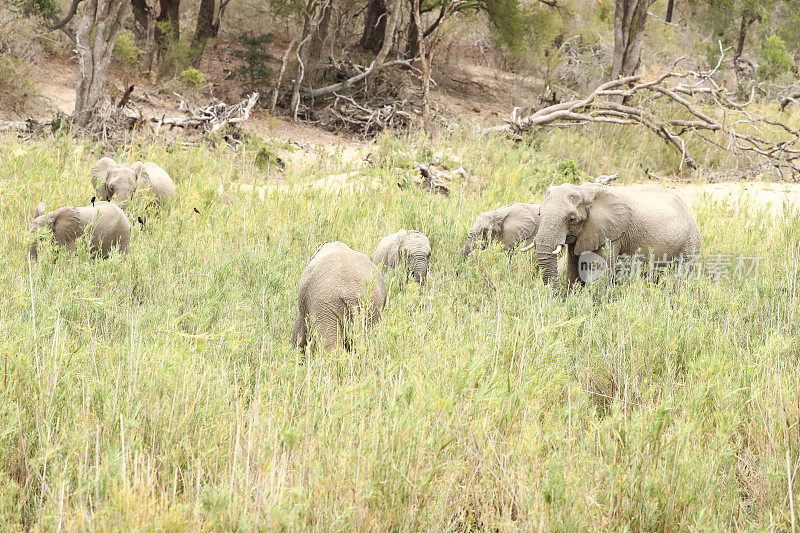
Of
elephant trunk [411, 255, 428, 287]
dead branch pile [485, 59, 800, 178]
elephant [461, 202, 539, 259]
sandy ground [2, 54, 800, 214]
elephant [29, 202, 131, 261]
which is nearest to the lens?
elephant trunk [411, 255, 428, 287]

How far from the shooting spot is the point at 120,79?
50.2ft

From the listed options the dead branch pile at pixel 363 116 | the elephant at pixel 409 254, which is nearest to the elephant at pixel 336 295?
the elephant at pixel 409 254

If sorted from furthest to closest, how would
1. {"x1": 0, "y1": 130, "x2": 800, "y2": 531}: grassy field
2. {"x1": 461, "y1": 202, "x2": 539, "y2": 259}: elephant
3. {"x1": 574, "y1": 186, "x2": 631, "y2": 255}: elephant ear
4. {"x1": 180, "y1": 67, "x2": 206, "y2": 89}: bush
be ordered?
{"x1": 180, "y1": 67, "x2": 206, "y2": 89}: bush < {"x1": 461, "y1": 202, "x2": 539, "y2": 259}: elephant < {"x1": 574, "y1": 186, "x2": 631, "y2": 255}: elephant ear < {"x1": 0, "y1": 130, "x2": 800, "y2": 531}: grassy field

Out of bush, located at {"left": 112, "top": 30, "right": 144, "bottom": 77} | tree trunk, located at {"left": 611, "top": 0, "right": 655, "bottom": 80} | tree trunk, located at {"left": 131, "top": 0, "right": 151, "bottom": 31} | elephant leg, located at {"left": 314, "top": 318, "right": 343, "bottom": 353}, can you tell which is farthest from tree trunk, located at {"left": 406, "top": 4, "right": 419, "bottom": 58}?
elephant leg, located at {"left": 314, "top": 318, "right": 343, "bottom": 353}

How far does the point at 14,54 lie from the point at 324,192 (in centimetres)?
801

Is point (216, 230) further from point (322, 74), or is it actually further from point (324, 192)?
point (322, 74)

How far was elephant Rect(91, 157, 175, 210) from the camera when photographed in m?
7.61

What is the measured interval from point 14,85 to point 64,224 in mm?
7800

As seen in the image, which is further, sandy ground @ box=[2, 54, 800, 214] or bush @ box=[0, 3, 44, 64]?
bush @ box=[0, 3, 44, 64]

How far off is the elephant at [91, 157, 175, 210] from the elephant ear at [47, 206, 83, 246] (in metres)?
0.96

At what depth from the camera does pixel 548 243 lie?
5.88 m

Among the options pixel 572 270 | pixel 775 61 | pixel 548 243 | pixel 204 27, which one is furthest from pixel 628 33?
pixel 548 243

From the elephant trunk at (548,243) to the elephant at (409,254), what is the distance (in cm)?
89

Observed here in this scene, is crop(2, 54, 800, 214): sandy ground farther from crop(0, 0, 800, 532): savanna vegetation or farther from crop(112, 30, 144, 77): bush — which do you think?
crop(112, 30, 144, 77): bush
